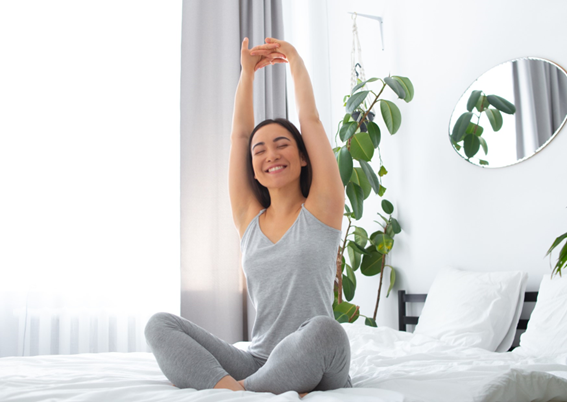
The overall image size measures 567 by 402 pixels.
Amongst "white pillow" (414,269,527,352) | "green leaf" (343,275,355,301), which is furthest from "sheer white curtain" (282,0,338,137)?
"white pillow" (414,269,527,352)

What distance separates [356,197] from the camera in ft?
8.67

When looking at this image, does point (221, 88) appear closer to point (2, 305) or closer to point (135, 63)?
point (135, 63)

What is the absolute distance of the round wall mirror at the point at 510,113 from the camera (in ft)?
6.26

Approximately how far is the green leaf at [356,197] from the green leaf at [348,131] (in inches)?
10.3

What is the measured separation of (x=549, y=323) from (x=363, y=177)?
1.31m

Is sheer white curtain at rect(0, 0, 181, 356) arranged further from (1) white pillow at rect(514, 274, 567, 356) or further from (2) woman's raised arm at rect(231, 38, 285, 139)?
(1) white pillow at rect(514, 274, 567, 356)

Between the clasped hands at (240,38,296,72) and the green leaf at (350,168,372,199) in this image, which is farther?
the green leaf at (350,168,372,199)

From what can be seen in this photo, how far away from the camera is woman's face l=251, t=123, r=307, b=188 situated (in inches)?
53.2

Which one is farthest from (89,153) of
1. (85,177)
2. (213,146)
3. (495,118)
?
(495,118)

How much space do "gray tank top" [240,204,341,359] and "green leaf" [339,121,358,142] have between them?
56.1 inches

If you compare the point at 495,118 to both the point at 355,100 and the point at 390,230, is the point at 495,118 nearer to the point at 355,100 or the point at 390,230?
the point at 355,100

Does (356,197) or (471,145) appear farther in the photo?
(356,197)

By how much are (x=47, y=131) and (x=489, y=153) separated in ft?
8.26

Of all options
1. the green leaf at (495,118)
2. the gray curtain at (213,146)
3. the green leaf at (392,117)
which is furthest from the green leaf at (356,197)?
the gray curtain at (213,146)
